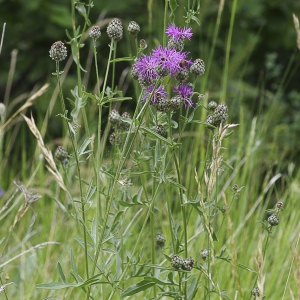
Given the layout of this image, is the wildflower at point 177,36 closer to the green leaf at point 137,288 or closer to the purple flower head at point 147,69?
the purple flower head at point 147,69

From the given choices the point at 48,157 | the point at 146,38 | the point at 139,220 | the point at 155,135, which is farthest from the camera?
the point at 146,38

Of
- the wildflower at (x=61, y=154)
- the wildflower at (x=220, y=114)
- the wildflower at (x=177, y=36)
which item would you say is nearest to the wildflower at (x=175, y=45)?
the wildflower at (x=177, y=36)

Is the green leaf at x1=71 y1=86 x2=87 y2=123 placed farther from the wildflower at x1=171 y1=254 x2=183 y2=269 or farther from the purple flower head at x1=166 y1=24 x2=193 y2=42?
the wildflower at x1=171 y1=254 x2=183 y2=269

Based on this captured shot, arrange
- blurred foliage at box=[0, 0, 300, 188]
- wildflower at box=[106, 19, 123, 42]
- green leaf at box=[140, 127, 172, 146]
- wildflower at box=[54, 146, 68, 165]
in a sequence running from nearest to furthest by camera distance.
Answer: green leaf at box=[140, 127, 172, 146]
wildflower at box=[106, 19, 123, 42]
wildflower at box=[54, 146, 68, 165]
blurred foliage at box=[0, 0, 300, 188]

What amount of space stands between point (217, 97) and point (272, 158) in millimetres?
532

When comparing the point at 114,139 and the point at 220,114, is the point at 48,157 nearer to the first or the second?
the point at 114,139

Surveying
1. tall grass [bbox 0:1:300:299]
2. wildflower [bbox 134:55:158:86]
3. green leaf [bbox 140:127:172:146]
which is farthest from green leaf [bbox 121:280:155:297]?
wildflower [bbox 134:55:158:86]

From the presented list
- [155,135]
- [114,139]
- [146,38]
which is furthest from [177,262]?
[146,38]

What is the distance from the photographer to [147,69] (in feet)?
3.42

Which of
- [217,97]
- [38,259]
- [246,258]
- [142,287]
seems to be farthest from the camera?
[217,97]

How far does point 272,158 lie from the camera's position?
3195 mm

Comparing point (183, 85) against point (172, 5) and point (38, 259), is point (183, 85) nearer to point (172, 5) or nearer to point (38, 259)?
point (172, 5)

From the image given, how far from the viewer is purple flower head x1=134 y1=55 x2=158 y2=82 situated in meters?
1.04

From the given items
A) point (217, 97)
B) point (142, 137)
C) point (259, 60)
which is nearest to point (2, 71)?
point (217, 97)
